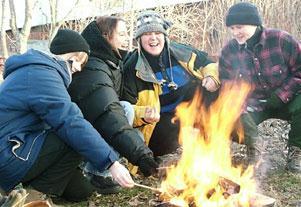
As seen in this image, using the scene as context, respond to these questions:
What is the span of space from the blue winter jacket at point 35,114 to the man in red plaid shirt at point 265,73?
186 centimetres

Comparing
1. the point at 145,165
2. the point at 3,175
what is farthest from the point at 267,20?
the point at 3,175

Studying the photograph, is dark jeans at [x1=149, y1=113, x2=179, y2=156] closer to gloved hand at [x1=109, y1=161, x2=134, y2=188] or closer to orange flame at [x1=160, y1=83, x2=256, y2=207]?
orange flame at [x1=160, y1=83, x2=256, y2=207]

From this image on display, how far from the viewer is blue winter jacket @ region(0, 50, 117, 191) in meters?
2.73

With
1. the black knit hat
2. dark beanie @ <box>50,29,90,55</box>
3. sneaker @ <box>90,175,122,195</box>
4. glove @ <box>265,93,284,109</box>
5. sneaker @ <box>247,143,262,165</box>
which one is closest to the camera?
dark beanie @ <box>50,29,90,55</box>

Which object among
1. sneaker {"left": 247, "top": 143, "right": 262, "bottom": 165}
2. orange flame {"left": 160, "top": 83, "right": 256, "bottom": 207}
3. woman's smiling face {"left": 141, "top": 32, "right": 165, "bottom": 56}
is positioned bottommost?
sneaker {"left": 247, "top": 143, "right": 262, "bottom": 165}

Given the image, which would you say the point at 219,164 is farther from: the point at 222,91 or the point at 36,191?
the point at 36,191

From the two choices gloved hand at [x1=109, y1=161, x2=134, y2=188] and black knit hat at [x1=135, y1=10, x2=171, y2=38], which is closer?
gloved hand at [x1=109, y1=161, x2=134, y2=188]

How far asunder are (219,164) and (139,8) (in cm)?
837

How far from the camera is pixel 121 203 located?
141 inches

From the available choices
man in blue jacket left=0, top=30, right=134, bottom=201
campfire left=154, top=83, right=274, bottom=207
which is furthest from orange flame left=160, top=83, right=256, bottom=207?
man in blue jacket left=0, top=30, right=134, bottom=201

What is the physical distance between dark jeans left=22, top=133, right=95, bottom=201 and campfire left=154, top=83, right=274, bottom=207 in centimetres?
70

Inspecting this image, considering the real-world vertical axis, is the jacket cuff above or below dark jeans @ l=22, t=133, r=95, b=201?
above

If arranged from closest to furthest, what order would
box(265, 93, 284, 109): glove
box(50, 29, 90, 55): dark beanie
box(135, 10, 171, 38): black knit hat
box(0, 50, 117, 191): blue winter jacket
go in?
box(0, 50, 117, 191): blue winter jacket < box(50, 29, 90, 55): dark beanie < box(135, 10, 171, 38): black knit hat < box(265, 93, 284, 109): glove

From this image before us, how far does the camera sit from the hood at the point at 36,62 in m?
2.79
